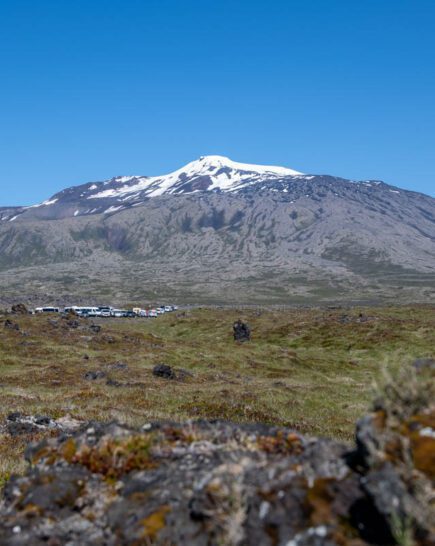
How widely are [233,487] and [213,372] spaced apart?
42.4 metres

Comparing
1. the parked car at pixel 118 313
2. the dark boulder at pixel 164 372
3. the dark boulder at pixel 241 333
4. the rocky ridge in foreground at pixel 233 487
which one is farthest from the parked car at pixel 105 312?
the rocky ridge in foreground at pixel 233 487

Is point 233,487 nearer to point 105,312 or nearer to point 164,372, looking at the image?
point 164,372

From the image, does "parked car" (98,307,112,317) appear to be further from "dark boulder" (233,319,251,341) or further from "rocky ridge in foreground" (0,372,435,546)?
"rocky ridge in foreground" (0,372,435,546)

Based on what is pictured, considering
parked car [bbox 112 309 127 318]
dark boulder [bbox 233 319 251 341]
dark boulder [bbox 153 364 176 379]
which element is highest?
dark boulder [bbox 153 364 176 379]

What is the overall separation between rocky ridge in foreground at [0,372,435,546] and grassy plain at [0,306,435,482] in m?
1.22

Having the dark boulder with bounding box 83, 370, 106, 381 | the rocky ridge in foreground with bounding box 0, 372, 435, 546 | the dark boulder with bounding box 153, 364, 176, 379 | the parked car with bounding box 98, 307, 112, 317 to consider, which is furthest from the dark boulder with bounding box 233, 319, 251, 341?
the parked car with bounding box 98, 307, 112, 317

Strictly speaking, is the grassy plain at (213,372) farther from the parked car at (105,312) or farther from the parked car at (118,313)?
the parked car at (105,312)

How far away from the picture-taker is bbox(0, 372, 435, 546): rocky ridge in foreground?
6.07m

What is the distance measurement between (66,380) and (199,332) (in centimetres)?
6114

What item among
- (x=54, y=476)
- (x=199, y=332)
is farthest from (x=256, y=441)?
(x=199, y=332)

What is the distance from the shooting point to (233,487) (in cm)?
678

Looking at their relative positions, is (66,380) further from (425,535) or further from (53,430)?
(425,535)

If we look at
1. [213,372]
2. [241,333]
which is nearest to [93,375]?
[213,372]

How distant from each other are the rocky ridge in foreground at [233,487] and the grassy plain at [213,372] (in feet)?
3.99
